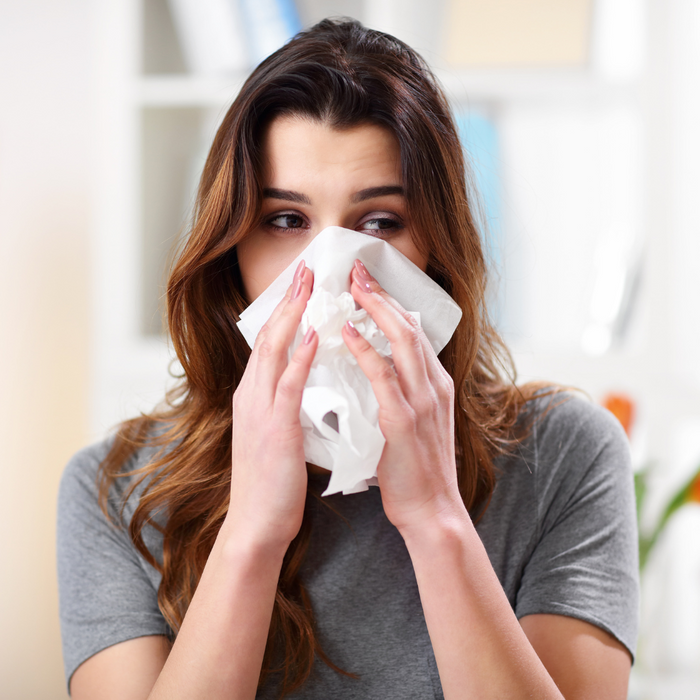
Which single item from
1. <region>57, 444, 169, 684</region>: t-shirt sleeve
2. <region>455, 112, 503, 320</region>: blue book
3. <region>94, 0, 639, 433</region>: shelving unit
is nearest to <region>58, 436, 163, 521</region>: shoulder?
<region>57, 444, 169, 684</region>: t-shirt sleeve

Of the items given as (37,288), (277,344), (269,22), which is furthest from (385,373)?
(37,288)

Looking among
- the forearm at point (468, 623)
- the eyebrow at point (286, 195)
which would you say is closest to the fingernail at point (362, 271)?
the eyebrow at point (286, 195)

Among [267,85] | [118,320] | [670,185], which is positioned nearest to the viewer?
[267,85]

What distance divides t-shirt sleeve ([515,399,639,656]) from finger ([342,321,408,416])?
0.33 meters

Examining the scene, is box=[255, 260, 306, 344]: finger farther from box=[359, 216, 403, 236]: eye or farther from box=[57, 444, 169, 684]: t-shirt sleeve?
box=[57, 444, 169, 684]: t-shirt sleeve

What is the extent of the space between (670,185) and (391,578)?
982mm

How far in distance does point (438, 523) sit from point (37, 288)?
1.20 m

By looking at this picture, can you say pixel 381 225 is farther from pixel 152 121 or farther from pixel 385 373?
pixel 152 121

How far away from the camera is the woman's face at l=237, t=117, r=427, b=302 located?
75 cm

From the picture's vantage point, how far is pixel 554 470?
887 mm

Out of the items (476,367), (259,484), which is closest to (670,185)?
(476,367)

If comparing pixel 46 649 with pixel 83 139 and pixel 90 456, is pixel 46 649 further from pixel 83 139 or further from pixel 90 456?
pixel 83 139

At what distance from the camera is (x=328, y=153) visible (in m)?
0.76

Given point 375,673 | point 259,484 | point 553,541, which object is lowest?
point 375,673
